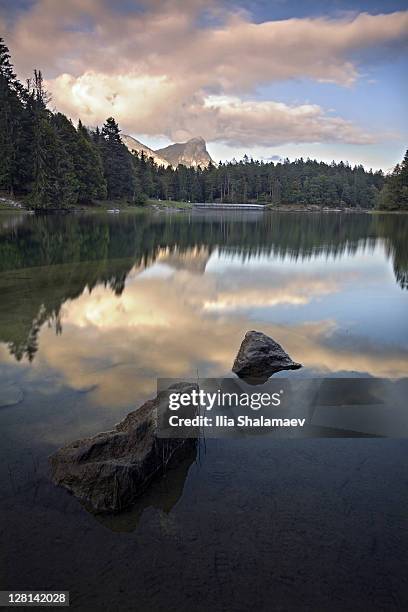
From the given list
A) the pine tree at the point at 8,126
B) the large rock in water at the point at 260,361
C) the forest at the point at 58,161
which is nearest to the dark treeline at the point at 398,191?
the forest at the point at 58,161

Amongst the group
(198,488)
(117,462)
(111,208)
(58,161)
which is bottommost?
(198,488)

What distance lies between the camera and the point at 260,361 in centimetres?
1014

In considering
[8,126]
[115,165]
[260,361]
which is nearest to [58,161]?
[8,126]

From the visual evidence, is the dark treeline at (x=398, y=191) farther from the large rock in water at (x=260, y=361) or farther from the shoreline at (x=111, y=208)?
the large rock in water at (x=260, y=361)

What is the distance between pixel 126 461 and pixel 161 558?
4.71 ft

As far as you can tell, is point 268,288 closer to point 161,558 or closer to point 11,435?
point 11,435

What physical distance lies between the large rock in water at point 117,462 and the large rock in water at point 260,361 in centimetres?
335

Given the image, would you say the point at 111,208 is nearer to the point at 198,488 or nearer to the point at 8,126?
the point at 8,126

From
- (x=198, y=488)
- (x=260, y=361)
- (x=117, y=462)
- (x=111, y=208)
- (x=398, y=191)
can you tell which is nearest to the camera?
(x=117, y=462)

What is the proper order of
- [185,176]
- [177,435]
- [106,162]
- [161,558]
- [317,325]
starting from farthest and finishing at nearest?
[185,176] < [106,162] < [317,325] < [177,435] < [161,558]

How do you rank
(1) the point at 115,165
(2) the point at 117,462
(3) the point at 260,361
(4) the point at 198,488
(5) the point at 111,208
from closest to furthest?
(2) the point at 117,462 < (4) the point at 198,488 < (3) the point at 260,361 < (5) the point at 111,208 < (1) the point at 115,165

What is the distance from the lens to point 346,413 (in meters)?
8.23

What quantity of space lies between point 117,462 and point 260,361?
5042 millimetres

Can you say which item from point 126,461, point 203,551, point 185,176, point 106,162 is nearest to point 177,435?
point 126,461
